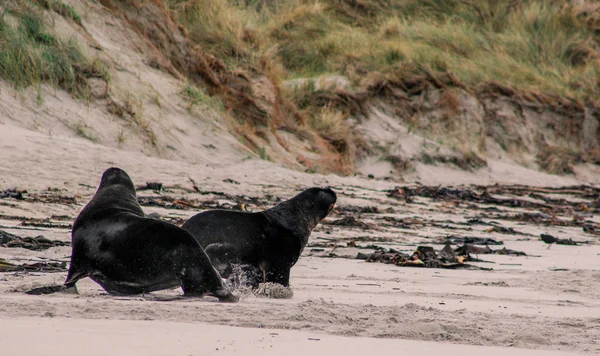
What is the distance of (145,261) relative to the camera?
12.5 feet

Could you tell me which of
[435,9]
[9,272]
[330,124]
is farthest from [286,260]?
[435,9]

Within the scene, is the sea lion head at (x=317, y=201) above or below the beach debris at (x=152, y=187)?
above

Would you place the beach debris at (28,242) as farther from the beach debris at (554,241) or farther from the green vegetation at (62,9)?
the green vegetation at (62,9)

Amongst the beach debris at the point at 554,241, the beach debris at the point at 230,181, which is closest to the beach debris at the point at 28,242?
the beach debris at the point at 554,241

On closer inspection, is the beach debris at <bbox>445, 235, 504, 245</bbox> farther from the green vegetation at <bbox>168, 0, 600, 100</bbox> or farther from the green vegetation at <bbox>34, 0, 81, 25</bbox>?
the green vegetation at <bbox>168, 0, 600, 100</bbox>

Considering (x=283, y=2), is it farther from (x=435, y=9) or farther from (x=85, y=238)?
(x=85, y=238)

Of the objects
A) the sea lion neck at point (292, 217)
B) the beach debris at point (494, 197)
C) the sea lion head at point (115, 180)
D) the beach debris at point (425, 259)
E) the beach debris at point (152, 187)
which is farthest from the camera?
the beach debris at point (494, 197)

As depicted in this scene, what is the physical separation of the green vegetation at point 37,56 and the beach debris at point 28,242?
6.66 m

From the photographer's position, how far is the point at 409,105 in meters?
20.2

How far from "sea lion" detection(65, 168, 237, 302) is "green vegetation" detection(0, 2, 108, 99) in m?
8.53

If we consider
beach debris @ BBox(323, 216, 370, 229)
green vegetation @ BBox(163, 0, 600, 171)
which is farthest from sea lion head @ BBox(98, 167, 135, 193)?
green vegetation @ BBox(163, 0, 600, 171)

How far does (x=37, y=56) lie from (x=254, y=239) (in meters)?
8.63

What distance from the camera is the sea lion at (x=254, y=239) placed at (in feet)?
14.7

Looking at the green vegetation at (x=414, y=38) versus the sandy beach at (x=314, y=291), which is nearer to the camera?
the sandy beach at (x=314, y=291)
